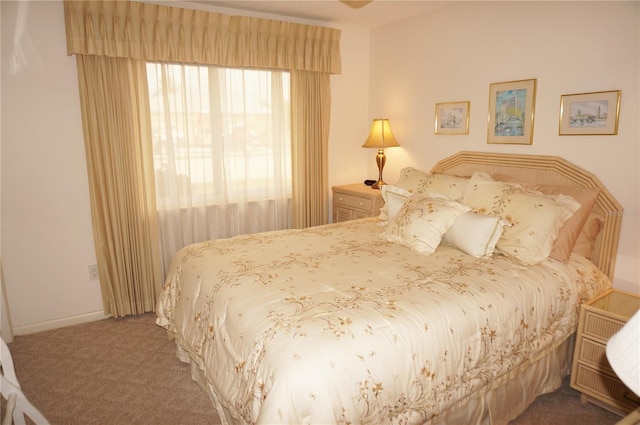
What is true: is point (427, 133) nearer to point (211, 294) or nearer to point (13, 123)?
point (211, 294)

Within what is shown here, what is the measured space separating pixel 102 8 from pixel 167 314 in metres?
2.20

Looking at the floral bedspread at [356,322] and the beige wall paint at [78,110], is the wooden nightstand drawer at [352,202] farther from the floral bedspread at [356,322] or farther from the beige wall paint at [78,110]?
the floral bedspread at [356,322]

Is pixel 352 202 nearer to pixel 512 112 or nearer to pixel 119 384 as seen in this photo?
pixel 512 112

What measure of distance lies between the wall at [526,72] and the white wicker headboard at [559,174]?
5cm

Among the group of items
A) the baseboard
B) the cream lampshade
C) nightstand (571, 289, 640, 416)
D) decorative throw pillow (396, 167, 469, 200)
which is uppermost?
the cream lampshade

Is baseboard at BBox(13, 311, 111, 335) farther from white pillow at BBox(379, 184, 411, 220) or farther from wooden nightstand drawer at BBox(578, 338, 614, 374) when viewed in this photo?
wooden nightstand drawer at BBox(578, 338, 614, 374)

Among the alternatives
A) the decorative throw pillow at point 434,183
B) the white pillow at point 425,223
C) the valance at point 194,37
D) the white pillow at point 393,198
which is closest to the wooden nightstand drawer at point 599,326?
the white pillow at point 425,223

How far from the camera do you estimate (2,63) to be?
8.93 feet

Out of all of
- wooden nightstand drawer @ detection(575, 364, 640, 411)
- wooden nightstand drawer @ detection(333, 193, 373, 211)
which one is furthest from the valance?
wooden nightstand drawer @ detection(575, 364, 640, 411)

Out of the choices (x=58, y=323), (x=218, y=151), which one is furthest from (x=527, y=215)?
(x=58, y=323)

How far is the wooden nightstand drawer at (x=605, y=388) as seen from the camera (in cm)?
210

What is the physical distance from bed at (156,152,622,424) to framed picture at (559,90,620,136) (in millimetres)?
236

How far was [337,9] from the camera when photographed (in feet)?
11.7

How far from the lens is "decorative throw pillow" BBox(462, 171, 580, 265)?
230cm
